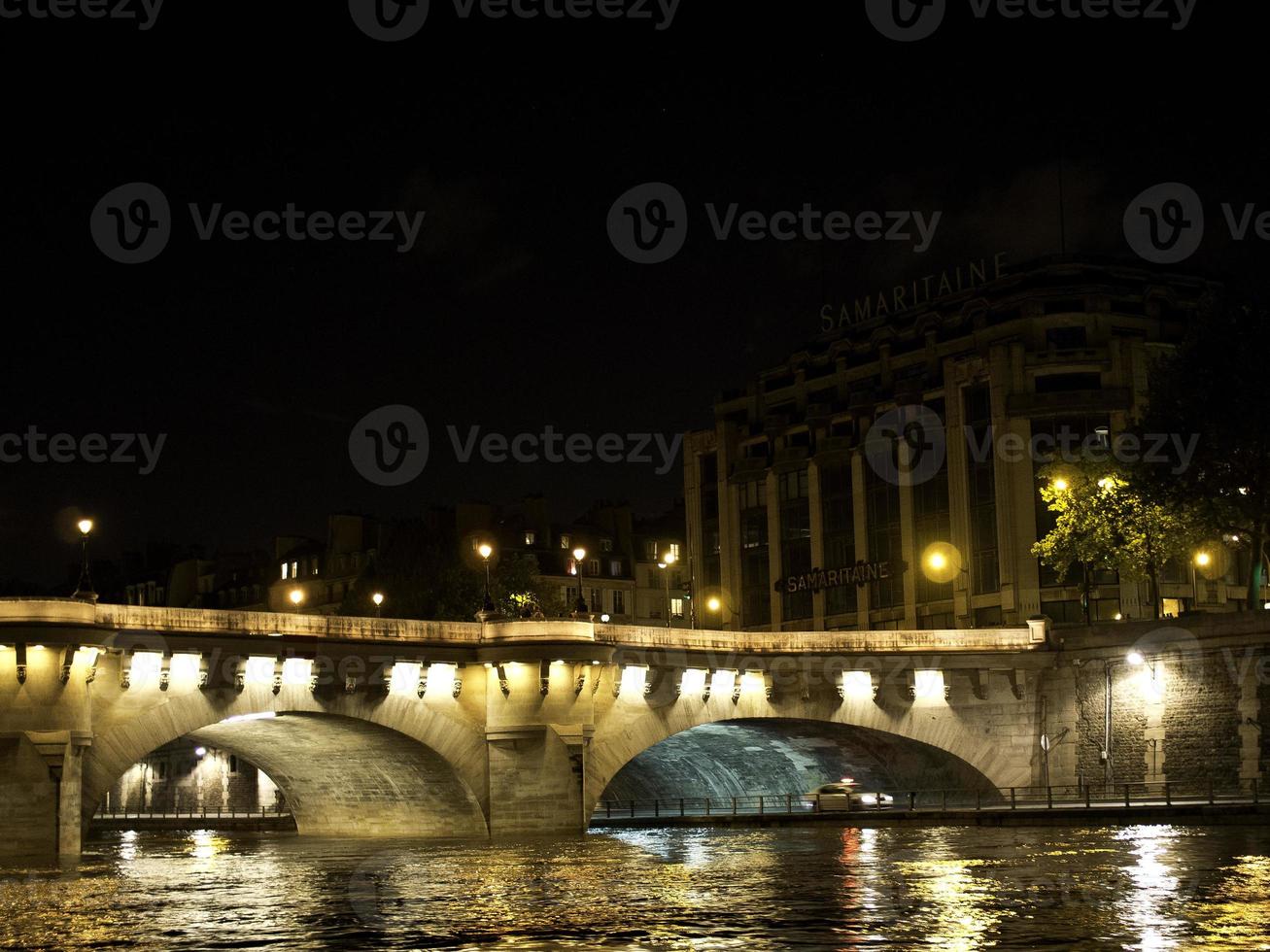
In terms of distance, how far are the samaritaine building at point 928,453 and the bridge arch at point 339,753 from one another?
44.4 meters

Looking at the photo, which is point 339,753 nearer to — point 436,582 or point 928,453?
point 436,582

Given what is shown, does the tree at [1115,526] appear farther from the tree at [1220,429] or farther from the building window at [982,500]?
the building window at [982,500]

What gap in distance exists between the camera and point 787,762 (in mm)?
A: 88875

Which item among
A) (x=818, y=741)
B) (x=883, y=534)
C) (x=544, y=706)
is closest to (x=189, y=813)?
(x=883, y=534)

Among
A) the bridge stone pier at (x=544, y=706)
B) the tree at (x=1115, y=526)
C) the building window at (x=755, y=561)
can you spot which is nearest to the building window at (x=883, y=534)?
the building window at (x=755, y=561)

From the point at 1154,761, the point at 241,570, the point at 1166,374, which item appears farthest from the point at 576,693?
the point at 241,570

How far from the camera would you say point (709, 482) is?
452 ft

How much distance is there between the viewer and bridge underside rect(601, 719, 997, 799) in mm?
80438

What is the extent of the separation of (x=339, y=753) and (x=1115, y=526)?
3619cm

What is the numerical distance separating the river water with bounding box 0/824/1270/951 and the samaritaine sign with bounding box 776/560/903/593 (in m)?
57.5

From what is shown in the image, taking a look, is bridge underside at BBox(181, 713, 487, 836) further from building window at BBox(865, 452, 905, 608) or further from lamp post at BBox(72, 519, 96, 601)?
building window at BBox(865, 452, 905, 608)

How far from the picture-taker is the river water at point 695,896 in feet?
102

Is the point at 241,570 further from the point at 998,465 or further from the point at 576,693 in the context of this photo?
the point at 576,693

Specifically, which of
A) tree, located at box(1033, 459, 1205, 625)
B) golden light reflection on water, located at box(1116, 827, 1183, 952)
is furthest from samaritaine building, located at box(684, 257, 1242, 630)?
golden light reflection on water, located at box(1116, 827, 1183, 952)
